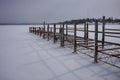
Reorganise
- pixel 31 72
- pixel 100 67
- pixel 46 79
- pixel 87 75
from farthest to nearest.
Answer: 1. pixel 100 67
2. pixel 31 72
3. pixel 87 75
4. pixel 46 79

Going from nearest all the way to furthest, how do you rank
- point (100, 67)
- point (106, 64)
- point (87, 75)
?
point (87, 75)
point (100, 67)
point (106, 64)

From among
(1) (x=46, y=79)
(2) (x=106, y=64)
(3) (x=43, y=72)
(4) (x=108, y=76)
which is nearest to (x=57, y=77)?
(1) (x=46, y=79)

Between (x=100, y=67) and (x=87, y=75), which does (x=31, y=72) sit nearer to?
(x=87, y=75)

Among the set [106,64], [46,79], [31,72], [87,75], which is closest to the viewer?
[46,79]

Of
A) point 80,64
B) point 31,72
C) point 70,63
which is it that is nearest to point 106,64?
point 80,64

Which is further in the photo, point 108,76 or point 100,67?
point 100,67

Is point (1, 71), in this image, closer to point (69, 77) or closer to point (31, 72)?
point (31, 72)

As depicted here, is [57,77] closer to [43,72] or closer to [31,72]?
[43,72]

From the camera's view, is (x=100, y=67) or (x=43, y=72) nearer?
(x=43, y=72)

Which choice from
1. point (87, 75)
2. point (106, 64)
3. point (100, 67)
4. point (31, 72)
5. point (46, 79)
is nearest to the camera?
point (46, 79)

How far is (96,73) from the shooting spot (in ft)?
11.9

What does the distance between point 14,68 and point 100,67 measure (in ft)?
7.59

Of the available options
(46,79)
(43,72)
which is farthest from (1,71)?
(46,79)

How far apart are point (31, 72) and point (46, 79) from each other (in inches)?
24.7
